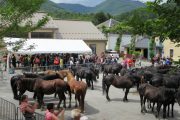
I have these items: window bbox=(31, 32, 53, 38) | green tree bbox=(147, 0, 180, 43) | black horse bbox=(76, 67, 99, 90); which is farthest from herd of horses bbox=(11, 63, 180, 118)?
window bbox=(31, 32, 53, 38)

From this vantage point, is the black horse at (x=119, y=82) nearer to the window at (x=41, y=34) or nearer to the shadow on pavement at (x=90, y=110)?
the shadow on pavement at (x=90, y=110)

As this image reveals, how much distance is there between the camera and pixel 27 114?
459 inches

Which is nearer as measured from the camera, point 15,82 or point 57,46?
point 15,82

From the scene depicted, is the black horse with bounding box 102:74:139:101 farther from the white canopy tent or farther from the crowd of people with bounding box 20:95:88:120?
the white canopy tent

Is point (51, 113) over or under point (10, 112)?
over

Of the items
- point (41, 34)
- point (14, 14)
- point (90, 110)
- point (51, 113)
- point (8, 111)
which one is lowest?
point (90, 110)

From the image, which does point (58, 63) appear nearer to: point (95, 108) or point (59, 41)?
point (59, 41)

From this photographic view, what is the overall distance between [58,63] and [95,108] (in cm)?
1521

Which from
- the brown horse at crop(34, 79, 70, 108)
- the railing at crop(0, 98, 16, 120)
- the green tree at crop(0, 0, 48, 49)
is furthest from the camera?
the brown horse at crop(34, 79, 70, 108)

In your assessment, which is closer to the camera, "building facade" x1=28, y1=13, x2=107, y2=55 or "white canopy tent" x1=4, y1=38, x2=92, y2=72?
"white canopy tent" x1=4, y1=38, x2=92, y2=72

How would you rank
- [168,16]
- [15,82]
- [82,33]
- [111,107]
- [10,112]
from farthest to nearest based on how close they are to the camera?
[82,33]
[15,82]
[111,107]
[10,112]
[168,16]

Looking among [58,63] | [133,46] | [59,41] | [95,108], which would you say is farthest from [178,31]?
[133,46]

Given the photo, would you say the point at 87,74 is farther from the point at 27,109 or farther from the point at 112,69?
the point at 27,109

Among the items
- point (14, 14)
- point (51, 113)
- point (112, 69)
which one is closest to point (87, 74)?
point (112, 69)
